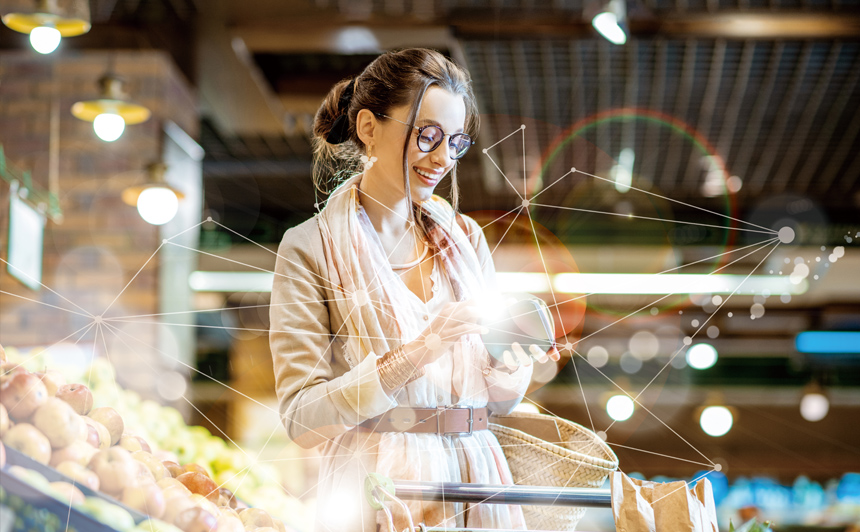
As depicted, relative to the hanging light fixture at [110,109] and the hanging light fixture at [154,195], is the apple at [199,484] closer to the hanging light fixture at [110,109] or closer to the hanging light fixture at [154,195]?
the hanging light fixture at [110,109]

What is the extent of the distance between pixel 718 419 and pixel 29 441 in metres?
6.11

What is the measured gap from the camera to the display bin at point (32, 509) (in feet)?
2.68

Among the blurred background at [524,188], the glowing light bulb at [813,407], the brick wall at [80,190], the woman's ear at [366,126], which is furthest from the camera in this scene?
the glowing light bulb at [813,407]

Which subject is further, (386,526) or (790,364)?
(790,364)

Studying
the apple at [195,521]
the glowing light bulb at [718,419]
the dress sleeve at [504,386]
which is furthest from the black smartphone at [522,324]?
the glowing light bulb at [718,419]

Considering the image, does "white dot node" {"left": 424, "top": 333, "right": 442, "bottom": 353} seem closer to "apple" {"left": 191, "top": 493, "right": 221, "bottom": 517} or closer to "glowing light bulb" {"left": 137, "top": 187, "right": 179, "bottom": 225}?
"apple" {"left": 191, "top": 493, "right": 221, "bottom": 517}

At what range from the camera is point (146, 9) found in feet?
7.73

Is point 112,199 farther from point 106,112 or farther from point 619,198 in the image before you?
point 619,198

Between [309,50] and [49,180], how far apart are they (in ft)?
4.58

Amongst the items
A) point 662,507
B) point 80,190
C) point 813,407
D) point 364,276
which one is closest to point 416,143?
point 364,276

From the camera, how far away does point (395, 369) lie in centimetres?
102

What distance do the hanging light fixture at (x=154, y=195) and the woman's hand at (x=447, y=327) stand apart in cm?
204

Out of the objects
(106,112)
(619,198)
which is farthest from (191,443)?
(619,198)

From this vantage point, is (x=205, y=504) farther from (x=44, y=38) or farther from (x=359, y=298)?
(x=44, y=38)
